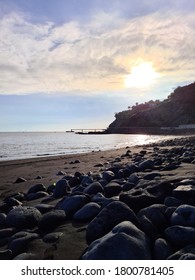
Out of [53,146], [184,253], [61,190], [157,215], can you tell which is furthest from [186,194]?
[53,146]

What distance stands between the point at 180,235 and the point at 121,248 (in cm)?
76

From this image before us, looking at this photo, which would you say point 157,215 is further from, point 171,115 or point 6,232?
point 171,115

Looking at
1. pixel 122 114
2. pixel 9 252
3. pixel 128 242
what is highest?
pixel 122 114

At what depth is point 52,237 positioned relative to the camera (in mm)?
3957

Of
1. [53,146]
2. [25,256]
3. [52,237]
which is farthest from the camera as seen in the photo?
[53,146]

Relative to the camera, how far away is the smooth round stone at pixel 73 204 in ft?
15.8

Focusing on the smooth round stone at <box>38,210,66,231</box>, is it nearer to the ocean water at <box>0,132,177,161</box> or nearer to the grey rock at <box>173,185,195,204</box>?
the grey rock at <box>173,185,195,204</box>

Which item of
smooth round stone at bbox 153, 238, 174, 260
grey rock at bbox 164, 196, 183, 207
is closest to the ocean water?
grey rock at bbox 164, 196, 183, 207

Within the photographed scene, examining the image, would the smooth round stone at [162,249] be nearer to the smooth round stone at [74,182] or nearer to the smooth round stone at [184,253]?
the smooth round stone at [184,253]

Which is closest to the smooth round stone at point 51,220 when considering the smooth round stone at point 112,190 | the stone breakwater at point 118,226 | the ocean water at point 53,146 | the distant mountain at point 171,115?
the stone breakwater at point 118,226
